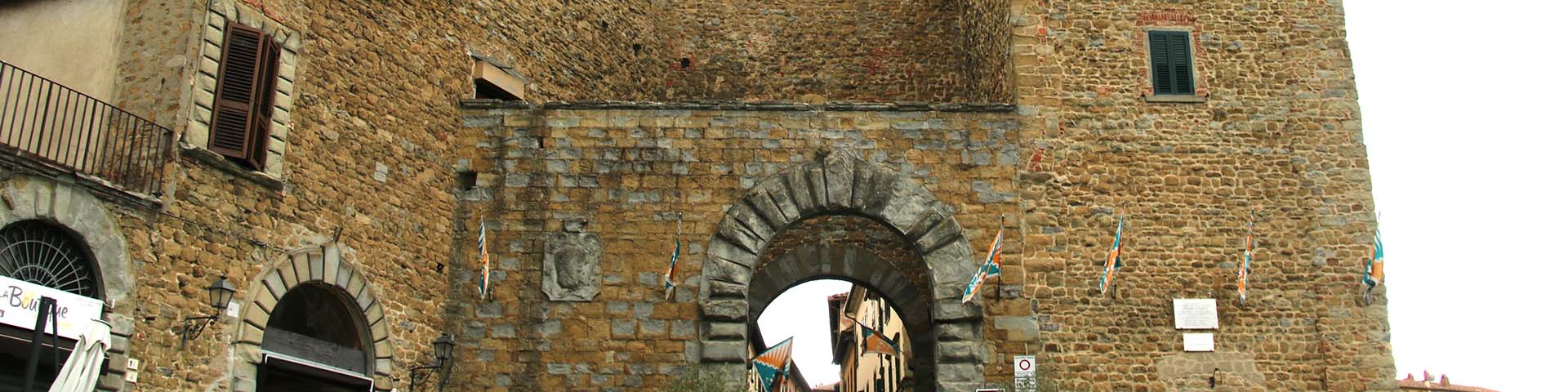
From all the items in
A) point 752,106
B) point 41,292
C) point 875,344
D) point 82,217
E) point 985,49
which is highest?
→ point 985,49

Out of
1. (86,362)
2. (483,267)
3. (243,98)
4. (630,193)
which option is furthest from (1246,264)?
(86,362)

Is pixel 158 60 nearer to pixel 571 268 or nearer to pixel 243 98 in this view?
pixel 243 98

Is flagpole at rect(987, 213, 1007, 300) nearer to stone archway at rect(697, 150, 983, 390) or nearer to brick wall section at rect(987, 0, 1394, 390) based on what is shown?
brick wall section at rect(987, 0, 1394, 390)

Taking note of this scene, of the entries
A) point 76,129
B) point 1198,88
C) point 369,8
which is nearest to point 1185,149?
point 1198,88

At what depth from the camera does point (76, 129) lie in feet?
38.4

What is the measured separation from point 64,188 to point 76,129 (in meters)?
1.38

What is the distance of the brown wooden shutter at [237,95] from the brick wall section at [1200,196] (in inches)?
296

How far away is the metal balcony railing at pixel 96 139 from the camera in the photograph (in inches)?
430

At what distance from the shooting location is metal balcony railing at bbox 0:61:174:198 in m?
10.9

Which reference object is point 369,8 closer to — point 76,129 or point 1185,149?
point 76,129

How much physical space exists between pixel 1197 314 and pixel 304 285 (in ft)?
29.5

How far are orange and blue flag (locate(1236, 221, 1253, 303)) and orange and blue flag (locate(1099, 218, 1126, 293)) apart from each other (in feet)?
4.09

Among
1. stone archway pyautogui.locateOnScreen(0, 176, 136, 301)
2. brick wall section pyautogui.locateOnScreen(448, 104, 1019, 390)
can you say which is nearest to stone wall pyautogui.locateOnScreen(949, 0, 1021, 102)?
brick wall section pyautogui.locateOnScreen(448, 104, 1019, 390)

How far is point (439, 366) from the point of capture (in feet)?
47.0
